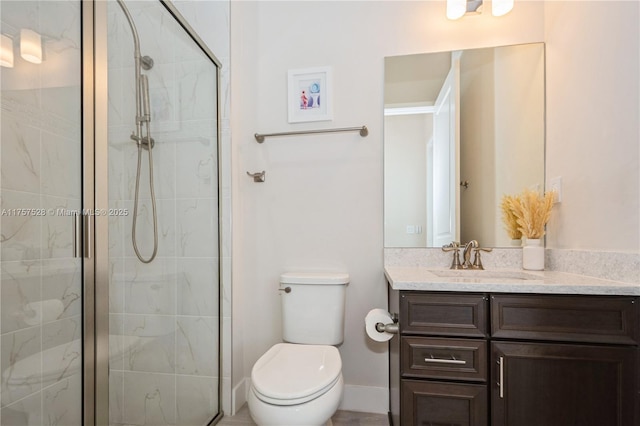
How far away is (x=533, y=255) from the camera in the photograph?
164cm

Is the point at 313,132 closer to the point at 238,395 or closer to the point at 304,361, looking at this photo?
the point at 304,361

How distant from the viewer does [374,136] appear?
187cm

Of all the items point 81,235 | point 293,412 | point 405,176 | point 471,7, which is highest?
point 471,7

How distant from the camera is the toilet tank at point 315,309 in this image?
172 cm

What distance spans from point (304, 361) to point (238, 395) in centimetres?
64

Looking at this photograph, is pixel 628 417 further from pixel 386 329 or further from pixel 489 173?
pixel 489 173

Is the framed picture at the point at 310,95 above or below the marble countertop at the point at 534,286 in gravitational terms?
above

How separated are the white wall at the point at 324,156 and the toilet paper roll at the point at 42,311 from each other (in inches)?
32.9

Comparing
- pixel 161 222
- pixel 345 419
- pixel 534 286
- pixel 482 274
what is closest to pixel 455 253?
pixel 482 274

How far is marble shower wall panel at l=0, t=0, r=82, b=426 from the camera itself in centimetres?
93

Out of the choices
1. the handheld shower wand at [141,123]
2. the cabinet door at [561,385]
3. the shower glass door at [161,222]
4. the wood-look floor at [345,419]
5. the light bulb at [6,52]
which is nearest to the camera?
the light bulb at [6,52]

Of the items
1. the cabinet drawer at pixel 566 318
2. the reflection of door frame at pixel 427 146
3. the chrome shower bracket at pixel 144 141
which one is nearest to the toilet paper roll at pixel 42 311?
the chrome shower bracket at pixel 144 141

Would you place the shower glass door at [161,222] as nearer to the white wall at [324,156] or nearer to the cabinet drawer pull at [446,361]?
the white wall at [324,156]

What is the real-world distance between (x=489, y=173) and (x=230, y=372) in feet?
5.56
